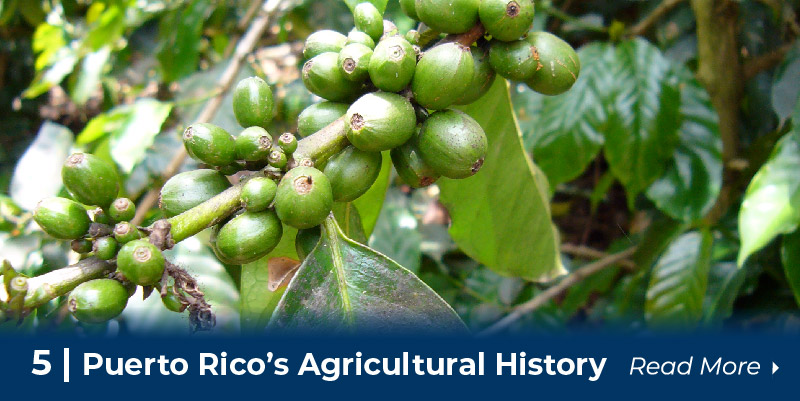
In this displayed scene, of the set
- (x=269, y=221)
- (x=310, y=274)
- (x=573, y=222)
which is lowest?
(x=573, y=222)

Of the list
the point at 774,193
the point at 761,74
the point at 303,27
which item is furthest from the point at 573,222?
the point at 774,193

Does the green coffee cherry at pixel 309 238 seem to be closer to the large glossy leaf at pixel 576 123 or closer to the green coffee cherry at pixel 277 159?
the green coffee cherry at pixel 277 159

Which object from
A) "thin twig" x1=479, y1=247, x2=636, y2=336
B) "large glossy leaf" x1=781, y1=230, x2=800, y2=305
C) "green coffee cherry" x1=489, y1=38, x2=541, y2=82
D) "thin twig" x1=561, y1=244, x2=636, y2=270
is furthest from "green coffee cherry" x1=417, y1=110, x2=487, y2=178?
"thin twig" x1=561, y1=244, x2=636, y2=270

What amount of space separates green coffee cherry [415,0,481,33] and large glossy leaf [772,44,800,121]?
3.87 ft

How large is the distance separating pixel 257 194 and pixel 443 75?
11.8 inches

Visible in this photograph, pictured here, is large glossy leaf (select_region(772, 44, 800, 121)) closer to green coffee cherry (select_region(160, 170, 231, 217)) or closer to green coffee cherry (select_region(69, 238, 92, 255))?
green coffee cherry (select_region(160, 170, 231, 217))

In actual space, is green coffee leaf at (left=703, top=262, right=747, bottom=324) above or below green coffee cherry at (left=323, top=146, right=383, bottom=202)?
below

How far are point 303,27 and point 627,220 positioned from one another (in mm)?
1964

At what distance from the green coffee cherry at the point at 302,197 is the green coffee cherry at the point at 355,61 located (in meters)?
0.17

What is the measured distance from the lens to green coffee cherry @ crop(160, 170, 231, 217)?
824 millimetres

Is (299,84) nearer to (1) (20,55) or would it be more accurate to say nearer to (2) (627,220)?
(2) (627,220)

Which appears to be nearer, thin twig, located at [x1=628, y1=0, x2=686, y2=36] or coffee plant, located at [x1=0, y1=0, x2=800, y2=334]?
coffee plant, located at [x1=0, y1=0, x2=800, y2=334]

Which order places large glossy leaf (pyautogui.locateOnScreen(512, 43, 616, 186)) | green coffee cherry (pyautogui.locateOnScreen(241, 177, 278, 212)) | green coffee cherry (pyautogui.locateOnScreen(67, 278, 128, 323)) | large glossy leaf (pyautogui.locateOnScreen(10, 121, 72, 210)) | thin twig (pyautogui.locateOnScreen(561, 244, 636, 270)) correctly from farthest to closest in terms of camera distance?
1. thin twig (pyautogui.locateOnScreen(561, 244, 636, 270))
2. large glossy leaf (pyautogui.locateOnScreen(512, 43, 616, 186))
3. large glossy leaf (pyautogui.locateOnScreen(10, 121, 72, 210))
4. green coffee cherry (pyautogui.locateOnScreen(241, 177, 278, 212))
5. green coffee cherry (pyautogui.locateOnScreen(67, 278, 128, 323))

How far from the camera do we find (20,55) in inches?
158
